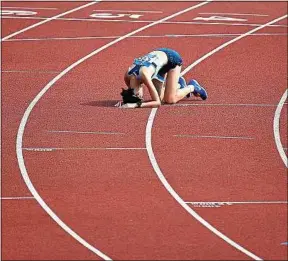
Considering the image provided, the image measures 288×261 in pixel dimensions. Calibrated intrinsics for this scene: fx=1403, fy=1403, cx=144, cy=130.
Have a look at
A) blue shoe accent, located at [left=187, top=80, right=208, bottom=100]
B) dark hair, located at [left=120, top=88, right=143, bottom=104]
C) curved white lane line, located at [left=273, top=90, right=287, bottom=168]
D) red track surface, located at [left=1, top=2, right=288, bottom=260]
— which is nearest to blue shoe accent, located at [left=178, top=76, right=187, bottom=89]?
blue shoe accent, located at [left=187, top=80, right=208, bottom=100]

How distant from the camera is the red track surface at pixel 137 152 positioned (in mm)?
12125

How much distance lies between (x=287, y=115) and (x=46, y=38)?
20.6 ft

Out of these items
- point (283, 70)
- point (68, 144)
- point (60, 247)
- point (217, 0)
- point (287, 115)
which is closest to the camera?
point (60, 247)

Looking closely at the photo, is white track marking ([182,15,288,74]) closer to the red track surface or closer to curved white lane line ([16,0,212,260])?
the red track surface

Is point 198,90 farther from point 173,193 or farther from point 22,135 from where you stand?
point 173,193

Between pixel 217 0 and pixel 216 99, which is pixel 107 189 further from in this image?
pixel 217 0

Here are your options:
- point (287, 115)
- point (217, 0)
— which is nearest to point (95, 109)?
point (287, 115)

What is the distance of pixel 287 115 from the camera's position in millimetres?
17844

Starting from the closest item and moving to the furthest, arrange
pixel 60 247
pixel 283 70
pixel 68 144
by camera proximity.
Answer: pixel 60 247 < pixel 68 144 < pixel 283 70

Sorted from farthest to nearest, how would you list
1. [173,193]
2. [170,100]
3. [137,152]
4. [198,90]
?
[198,90] < [170,100] < [137,152] < [173,193]

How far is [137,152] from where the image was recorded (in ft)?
51.2

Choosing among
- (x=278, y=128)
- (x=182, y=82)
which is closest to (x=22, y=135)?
(x=182, y=82)

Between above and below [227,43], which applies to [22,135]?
above

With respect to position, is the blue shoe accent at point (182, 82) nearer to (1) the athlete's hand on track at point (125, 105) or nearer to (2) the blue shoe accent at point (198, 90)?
(2) the blue shoe accent at point (198, 90)
